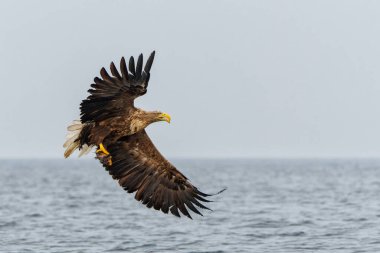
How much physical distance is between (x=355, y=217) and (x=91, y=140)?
13.1 metres

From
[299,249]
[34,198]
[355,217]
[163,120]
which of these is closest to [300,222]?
[355,217]

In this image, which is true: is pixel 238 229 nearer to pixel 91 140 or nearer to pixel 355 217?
pixel 355 217

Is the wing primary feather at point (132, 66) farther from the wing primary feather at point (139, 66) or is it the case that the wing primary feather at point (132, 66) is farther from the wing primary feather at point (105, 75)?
the wing primary feather at point (105, 75)

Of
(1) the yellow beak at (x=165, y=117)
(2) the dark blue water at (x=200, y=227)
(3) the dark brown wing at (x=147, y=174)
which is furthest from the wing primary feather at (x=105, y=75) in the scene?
(2) the dark blue water at (x=200, y=227)

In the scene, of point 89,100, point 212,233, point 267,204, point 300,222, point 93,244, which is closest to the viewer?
point 89,100

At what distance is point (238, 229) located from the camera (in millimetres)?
21281

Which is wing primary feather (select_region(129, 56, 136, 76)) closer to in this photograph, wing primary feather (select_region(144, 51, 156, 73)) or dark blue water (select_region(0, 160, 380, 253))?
wing primary feather (select_region(144, 51, 156, 73))

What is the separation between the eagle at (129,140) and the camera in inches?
476

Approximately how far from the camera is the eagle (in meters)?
12.1

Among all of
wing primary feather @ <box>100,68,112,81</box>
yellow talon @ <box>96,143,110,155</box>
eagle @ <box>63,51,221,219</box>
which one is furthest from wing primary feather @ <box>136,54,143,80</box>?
yellow talon @ <box>96,143,110,155</box>

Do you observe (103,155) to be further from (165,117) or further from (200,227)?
(200,227)

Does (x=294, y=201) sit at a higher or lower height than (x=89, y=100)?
lower

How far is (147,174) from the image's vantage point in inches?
549

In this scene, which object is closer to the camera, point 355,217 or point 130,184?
point 130,184
